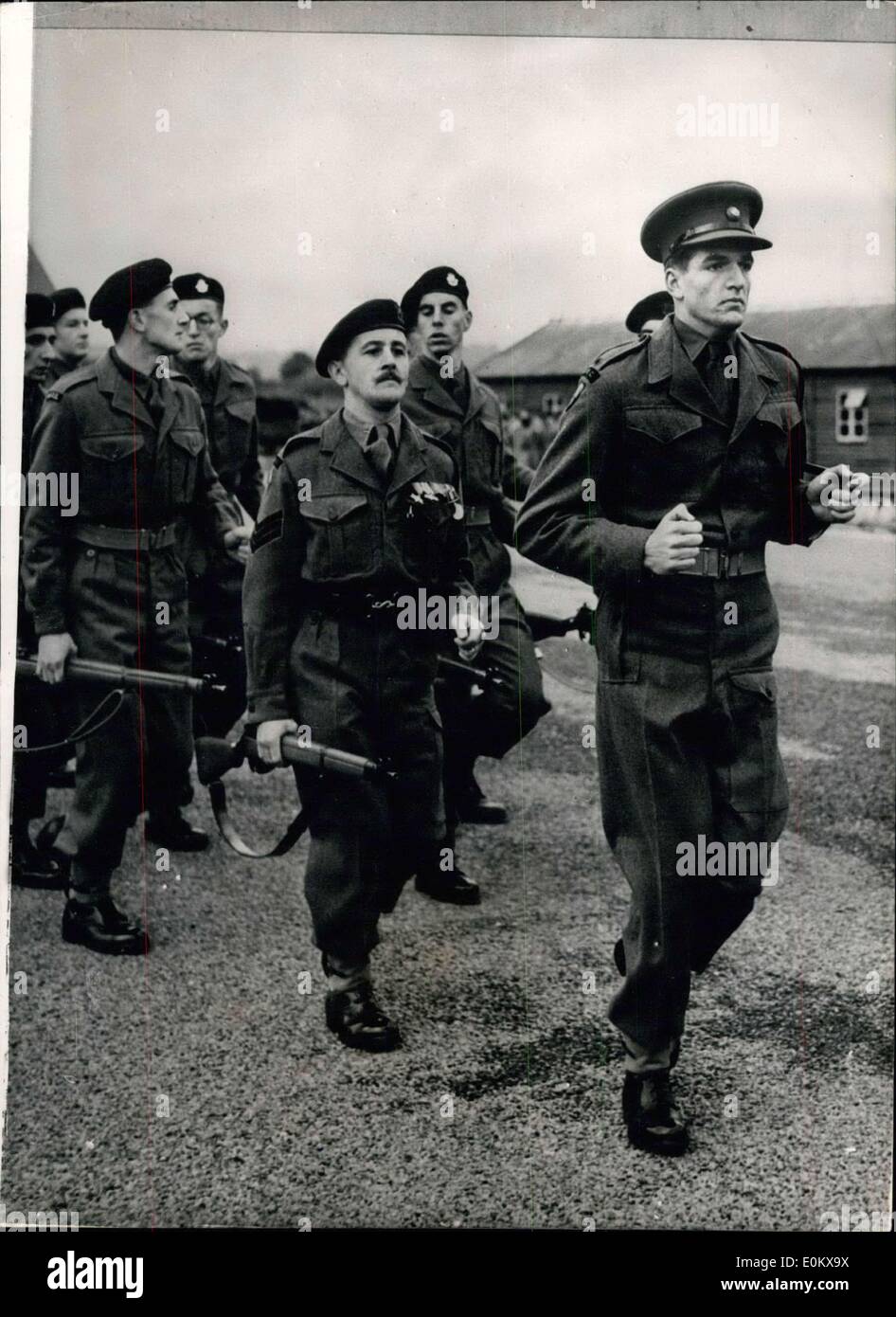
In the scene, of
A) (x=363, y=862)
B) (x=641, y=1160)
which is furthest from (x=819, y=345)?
(x=641, y=1160)

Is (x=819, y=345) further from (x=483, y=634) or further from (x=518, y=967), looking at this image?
(x=518, y=967)

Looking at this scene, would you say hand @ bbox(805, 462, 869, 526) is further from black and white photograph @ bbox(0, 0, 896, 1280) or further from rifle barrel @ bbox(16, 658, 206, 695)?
rifle barrel @ bbox(16, 658, 206, 695)

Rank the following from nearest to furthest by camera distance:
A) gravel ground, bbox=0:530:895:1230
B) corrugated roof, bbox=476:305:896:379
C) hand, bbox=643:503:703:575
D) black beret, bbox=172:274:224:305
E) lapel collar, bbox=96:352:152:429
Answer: hand, bbox=643:503:703:575 < gravel ground, bbox=0:530:895:1230 < corrugated roof, bbox=476:305:896:379 < black beret, bbox=172:274:224:305 < lapel collar, bbox=96:352:152:429

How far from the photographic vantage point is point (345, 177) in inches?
138

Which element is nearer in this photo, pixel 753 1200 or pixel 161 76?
pixel 753 1200

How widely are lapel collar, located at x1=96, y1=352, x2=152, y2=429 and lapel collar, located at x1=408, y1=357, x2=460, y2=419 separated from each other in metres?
0.74

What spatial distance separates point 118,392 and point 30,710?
91 centimetres

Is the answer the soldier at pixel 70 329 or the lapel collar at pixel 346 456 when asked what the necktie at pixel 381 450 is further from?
the soldier at pixel 70 329

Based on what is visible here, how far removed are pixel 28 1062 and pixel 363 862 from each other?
105 centimetres

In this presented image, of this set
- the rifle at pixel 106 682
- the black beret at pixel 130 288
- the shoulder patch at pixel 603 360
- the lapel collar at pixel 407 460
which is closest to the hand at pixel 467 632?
the lapel collar at pixel 407 460

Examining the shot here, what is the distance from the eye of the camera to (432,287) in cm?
351

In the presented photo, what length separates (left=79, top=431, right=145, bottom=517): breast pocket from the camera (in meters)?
3.64

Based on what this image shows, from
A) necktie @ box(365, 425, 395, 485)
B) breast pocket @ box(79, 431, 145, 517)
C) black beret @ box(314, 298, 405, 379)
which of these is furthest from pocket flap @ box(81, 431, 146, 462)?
necktie @ box(365, 425, 395, 485)

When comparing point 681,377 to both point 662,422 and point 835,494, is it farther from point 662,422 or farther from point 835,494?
point 835,494
